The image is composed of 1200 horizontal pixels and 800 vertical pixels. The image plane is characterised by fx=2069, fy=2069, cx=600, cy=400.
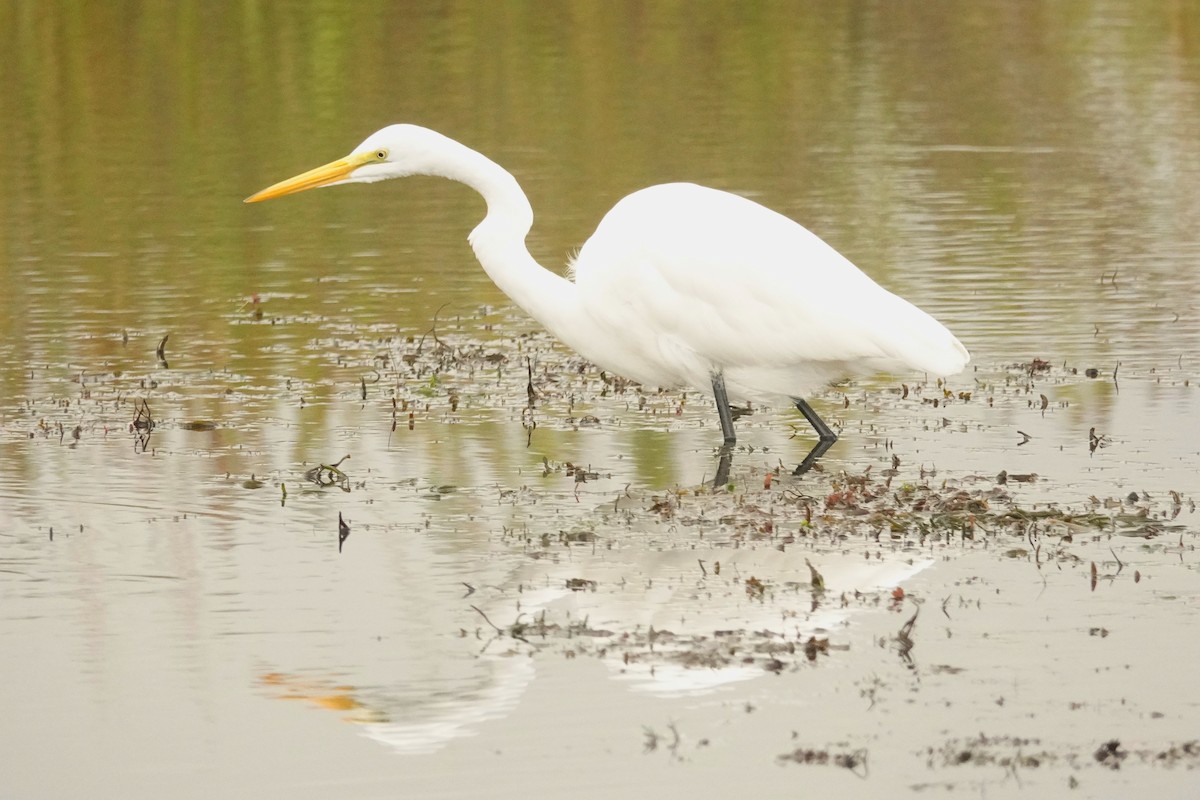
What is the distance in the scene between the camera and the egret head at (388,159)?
8.63m

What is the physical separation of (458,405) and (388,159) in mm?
1645

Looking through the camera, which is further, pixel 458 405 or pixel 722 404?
pixel 458 405

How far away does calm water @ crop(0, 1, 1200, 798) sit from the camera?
558 centimetres

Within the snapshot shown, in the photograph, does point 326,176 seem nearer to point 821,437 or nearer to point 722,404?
point 722,404

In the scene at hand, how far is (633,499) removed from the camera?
805 centimetres

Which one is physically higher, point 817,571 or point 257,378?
point 257,378

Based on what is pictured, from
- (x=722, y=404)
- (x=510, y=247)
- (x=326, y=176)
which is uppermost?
(x=326, y=176)

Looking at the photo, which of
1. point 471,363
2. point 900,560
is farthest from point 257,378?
point 900,560

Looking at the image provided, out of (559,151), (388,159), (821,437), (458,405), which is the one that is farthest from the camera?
(559,151)

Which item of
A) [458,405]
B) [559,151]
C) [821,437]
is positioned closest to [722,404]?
[821,437]

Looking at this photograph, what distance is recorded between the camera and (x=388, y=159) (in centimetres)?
872

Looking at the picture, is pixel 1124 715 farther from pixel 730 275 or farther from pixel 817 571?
pixel 730 275

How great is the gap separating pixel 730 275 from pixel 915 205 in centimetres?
772

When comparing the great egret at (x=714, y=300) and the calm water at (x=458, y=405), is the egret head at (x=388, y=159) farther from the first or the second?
the calm water at (x=458, y=405)
